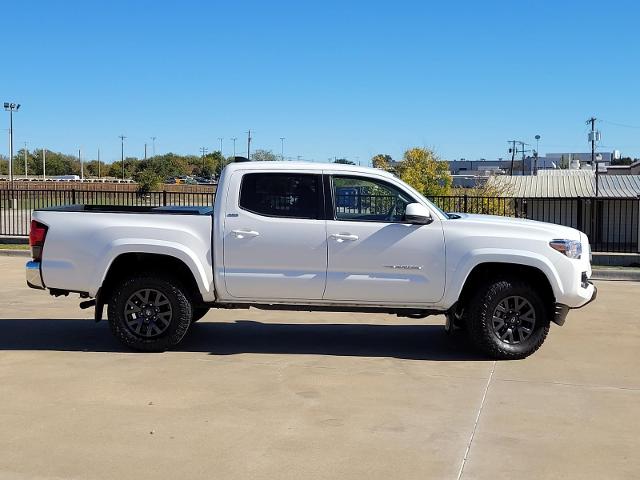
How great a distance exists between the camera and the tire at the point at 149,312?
7.63m

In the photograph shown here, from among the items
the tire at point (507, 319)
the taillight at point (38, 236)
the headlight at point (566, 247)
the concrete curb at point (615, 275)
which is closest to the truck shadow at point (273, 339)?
the tire at point (507, 319)

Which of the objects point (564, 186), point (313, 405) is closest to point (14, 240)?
point (313, 405)

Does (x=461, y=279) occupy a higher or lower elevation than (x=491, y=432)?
higher

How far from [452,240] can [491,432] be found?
2466 millimetres

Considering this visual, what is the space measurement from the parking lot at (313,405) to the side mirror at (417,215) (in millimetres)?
1433

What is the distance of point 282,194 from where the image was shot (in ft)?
25.3

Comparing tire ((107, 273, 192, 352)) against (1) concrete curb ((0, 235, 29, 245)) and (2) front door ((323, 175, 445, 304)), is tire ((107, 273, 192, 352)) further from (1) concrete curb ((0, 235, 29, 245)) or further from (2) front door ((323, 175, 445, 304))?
(1) concrete curb ((0, 235, 29, 245))

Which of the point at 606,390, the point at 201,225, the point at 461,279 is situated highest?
the point at 201,225

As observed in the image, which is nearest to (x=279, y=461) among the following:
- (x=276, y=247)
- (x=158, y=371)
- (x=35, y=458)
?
(x=35, y=458)

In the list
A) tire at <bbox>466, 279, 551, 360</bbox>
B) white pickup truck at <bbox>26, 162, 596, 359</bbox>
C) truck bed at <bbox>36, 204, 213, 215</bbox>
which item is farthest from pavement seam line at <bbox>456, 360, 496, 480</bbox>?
truck bed at <bbox>36, 204, 213, 215</bbox>

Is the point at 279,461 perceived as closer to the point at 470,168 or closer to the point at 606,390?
the point at 606,390

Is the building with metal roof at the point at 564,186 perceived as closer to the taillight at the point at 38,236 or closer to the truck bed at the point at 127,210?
the truck bed at the point at 127,210

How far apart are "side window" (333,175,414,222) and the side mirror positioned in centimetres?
16

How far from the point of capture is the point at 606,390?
21.6 feet
